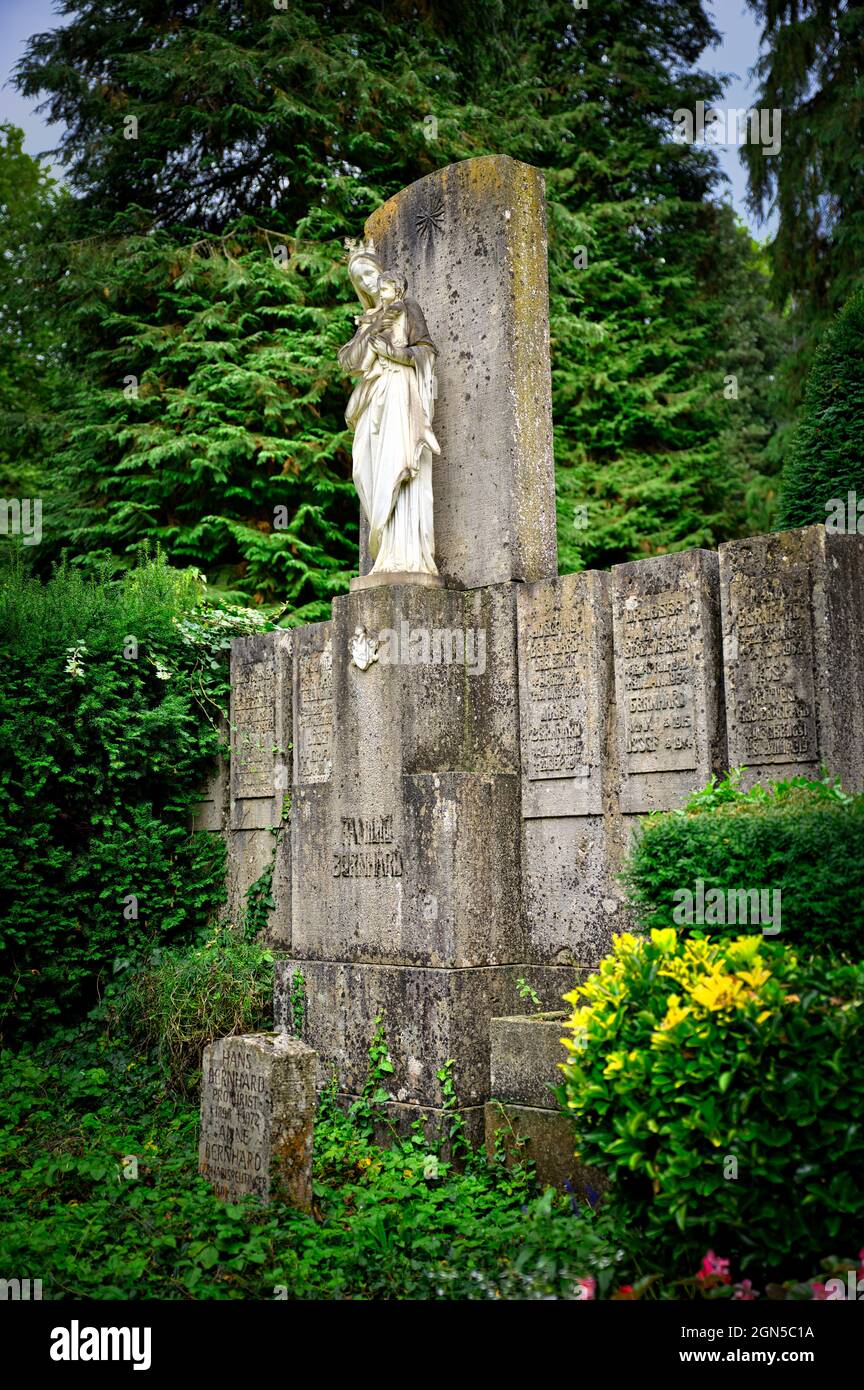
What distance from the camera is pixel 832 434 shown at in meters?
9.19

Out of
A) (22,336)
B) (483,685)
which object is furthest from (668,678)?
(22,336)

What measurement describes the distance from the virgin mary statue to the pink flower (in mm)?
4708

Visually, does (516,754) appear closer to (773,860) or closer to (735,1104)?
(773,860)

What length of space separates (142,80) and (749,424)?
445 inches

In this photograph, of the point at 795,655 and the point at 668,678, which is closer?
the point at 795,655

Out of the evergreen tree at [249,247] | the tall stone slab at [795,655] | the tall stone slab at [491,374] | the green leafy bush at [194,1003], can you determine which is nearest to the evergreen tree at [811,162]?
the evergreen tree at [249,247]

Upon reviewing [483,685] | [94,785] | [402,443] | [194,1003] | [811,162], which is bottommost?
[194,1003]

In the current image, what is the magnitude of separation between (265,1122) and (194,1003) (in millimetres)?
2636

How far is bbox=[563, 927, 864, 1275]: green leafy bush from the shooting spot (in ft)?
13.5

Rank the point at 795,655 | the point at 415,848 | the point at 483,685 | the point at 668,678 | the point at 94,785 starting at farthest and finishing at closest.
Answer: the point at 94,785 → the point at 483,685 → the point at 415,848 → the point at 668,678 → the point at 795,655

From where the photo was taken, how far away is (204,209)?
53.2ft

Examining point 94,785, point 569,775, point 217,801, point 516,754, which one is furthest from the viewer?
point 217,801

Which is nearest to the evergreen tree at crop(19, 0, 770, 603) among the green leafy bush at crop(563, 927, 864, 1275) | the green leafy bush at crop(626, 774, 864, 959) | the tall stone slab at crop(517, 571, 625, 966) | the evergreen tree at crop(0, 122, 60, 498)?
the evergreen tree at crop(0, 122, 60, 498)

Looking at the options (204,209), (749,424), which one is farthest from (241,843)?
(749,424)
